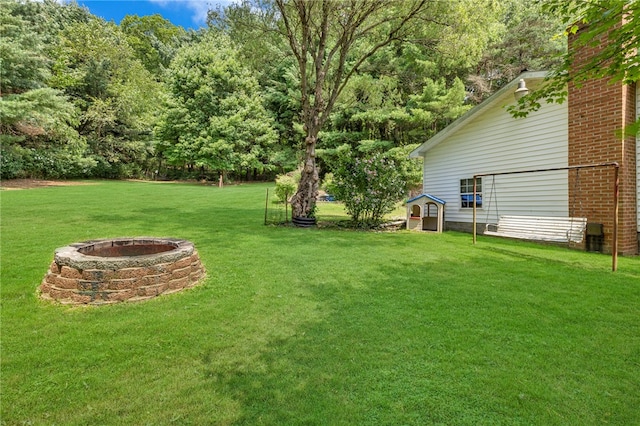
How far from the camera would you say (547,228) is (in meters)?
6.77

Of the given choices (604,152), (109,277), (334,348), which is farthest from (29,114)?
(604,152)

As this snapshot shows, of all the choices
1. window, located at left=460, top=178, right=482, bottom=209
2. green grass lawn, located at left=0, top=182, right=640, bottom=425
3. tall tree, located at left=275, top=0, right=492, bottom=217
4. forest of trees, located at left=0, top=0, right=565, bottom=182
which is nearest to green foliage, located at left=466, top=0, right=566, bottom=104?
forest of trees, located at left=0, top=0, right=565, bottom=182

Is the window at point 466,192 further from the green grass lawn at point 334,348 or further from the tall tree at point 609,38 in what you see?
the tall tree at point 609,38

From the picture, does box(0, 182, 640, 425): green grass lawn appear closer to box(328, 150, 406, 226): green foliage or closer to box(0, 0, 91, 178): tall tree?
box(328, 150, 406, 226): green foliage

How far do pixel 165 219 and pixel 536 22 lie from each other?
2442 cm

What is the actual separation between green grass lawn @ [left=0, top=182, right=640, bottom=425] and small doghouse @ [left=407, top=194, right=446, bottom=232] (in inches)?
185

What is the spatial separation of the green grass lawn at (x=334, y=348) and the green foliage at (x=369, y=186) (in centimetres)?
444

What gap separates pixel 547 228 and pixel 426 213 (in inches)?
188

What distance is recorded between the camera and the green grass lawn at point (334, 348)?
1.92 m

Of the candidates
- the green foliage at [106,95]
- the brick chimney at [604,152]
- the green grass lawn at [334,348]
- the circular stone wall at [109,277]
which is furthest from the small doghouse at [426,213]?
the green foliage at [106,95]

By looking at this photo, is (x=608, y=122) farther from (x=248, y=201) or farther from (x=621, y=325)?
(x=248, y=201)

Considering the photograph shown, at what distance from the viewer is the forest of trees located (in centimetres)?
1728

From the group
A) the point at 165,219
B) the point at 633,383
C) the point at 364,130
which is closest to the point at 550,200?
the point at 633,383

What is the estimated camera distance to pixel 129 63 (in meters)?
27.7
